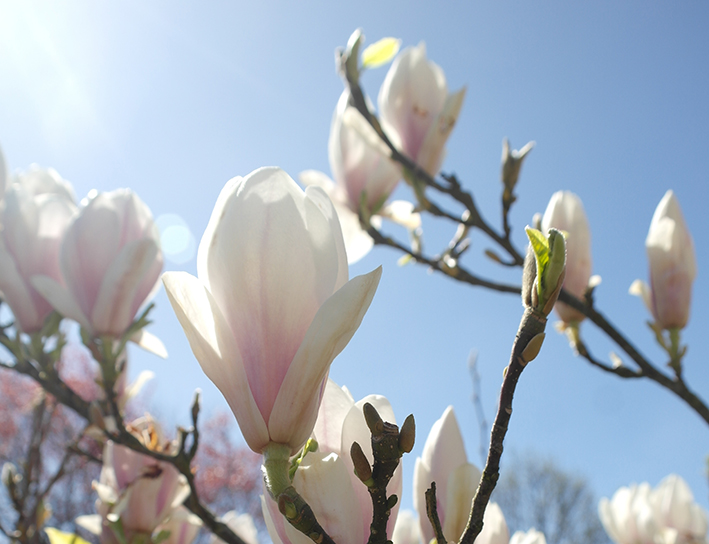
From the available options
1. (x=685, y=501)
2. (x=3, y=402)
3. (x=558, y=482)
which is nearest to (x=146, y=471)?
(x=685, y=501)

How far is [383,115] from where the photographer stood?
168 centimetres

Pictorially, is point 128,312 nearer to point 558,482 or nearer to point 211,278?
point 211,278

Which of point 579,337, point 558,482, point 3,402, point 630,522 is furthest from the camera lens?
point 558,482

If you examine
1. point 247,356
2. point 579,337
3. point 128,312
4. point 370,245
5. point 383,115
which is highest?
point 383,115

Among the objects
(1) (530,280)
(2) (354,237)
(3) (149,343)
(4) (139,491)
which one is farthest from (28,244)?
(1) (530,280)

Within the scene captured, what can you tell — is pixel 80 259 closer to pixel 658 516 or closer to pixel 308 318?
pixel 308 318

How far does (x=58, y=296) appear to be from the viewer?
1056mm

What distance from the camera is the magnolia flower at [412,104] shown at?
1647 mm

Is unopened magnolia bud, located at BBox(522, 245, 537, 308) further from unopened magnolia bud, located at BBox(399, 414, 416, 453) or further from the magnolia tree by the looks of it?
unopened magnolia bud, located at BBox(399, 414, 416, 453)

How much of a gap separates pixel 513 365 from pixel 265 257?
21 cm

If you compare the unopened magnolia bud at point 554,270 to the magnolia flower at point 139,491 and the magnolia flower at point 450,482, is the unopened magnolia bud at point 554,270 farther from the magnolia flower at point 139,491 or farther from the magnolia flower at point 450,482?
the magnolia flower at point 139,491

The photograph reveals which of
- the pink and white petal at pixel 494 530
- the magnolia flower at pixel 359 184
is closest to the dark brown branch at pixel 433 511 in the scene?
the pink and white petal at pixel 494 530

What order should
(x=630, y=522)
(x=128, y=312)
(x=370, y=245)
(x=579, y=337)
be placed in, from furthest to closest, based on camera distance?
(x=630, y=522) < (x=370, y=245) < (x=579, y=337) < (x=128, y=312)

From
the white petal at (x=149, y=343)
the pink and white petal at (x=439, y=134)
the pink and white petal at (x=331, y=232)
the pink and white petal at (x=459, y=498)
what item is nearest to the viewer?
the pink and white petal at (x=331, y=232)
